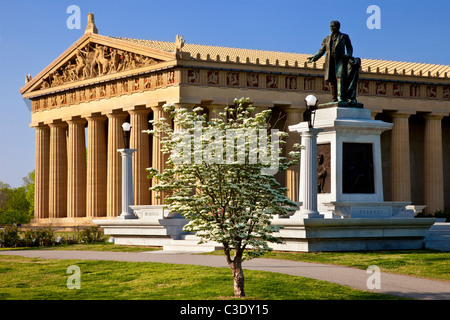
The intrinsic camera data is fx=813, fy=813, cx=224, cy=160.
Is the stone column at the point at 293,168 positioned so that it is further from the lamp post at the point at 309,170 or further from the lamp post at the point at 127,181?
the lamp post at the point at 309,170

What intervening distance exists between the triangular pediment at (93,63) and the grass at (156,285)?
127 ft

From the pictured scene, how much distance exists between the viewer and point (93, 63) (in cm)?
7531

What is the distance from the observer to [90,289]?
24.6 metres

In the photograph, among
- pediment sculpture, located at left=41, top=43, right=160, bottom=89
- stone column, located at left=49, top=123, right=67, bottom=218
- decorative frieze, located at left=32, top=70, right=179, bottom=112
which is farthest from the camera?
stone column, located at left=49, top=123, right=67, bottom=218

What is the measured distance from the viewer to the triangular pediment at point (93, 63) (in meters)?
69.3

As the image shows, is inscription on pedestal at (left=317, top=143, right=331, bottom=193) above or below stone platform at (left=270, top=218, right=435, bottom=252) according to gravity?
above

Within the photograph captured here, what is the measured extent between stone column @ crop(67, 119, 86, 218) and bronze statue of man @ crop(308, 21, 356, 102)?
154 ft

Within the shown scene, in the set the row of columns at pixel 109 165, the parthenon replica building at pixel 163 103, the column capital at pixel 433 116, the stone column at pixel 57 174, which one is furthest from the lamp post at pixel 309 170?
the stone column at pixel 57 174

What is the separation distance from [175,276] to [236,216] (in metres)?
4.91

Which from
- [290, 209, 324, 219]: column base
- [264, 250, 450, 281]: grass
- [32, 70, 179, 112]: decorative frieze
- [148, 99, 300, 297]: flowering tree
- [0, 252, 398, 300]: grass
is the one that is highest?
[32, 70, 179, 112]: decorative frieze

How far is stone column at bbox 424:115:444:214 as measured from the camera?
76.0 meters

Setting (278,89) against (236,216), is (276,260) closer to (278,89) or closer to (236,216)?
(236,216)

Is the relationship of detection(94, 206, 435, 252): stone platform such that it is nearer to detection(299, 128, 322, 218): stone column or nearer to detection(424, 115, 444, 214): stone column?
detection(299, 128, 322, 218): stone column

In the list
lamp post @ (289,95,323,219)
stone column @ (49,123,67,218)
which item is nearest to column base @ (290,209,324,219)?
lamp post @ (289,95,323,219)
